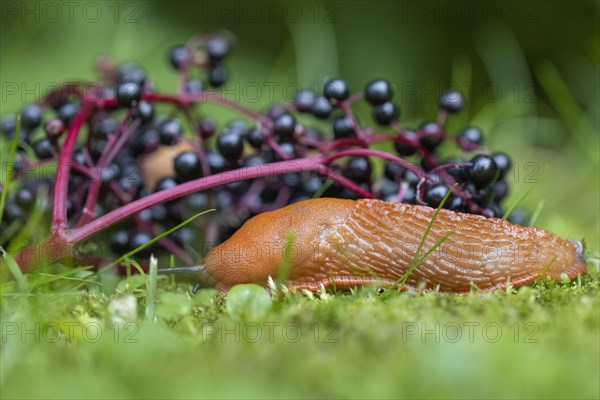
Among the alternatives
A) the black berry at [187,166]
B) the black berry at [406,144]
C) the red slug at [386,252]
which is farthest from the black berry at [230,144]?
the black berry at [406,144]

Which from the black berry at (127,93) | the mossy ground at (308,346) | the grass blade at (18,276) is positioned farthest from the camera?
the black berry at (127,93)

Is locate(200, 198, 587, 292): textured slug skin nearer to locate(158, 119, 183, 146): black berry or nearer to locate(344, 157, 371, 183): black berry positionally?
locate(344, 157, 371, 183): black berry

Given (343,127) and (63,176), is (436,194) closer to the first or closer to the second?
(343,127)

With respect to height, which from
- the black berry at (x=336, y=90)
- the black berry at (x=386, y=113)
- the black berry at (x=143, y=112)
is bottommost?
the black berry at (x=143, y=112)

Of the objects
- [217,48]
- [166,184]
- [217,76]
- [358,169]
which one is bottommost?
[166,184]

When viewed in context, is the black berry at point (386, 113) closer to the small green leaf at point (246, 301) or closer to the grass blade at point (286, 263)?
the grass blade at point (286, 263)

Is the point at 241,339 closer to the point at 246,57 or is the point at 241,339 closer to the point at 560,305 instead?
the point at 560,305

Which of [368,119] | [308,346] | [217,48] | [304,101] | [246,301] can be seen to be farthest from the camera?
[368,119]

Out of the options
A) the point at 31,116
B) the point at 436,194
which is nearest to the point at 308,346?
the point at 436,194
